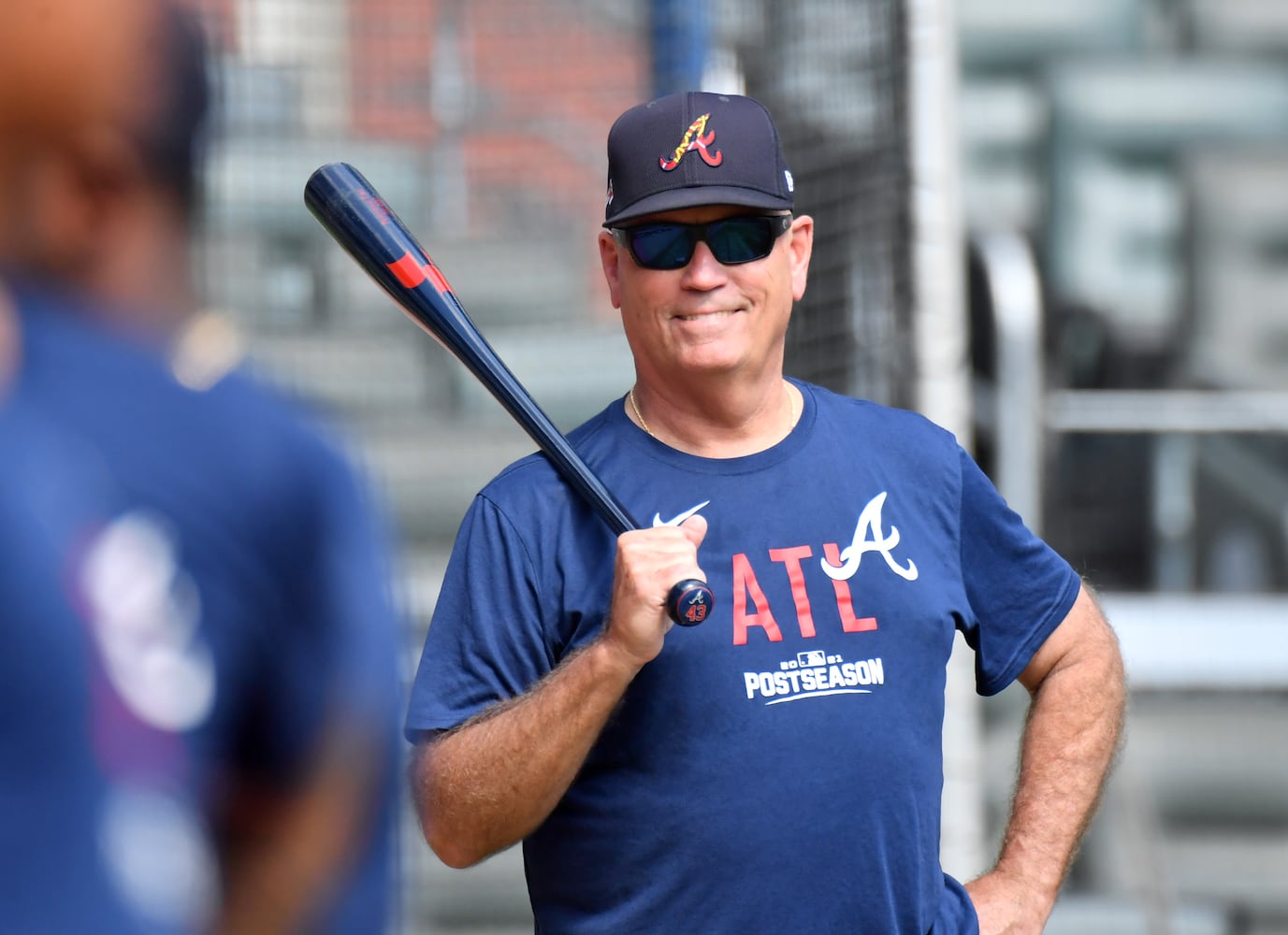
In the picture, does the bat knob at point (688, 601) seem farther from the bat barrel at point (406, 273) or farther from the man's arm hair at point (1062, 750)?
the man's arm hair at point (1062, 750)

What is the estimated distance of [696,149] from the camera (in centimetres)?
185

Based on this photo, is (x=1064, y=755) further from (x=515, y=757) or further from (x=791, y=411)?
(x=515, y=757)

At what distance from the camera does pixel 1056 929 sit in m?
3.71

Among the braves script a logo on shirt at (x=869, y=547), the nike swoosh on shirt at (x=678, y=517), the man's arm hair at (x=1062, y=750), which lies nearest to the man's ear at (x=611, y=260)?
the nike swoosh on shirt at (x=678, y=517)

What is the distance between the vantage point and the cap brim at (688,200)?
182cm

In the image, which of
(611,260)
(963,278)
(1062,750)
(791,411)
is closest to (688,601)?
(791,411)

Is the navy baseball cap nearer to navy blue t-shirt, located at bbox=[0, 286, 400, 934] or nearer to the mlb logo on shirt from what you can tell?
the mlb logo on shirt

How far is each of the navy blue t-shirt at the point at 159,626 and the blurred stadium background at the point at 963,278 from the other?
2.20 metres

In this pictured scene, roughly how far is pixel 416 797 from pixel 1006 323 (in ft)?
7.13

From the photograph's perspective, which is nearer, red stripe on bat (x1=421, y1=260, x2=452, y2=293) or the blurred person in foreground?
the blurred person in foreground

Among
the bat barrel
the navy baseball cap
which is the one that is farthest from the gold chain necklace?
the navy baseball cap

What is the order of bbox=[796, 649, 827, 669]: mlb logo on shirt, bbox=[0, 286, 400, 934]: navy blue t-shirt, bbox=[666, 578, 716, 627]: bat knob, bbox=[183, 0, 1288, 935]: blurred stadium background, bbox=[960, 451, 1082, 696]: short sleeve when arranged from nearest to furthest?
bbox=[0, 286, 400, 934]: navy blue t-shirt, bbox=[666, 578, 716, 627]: bat knob, bbox=[796, 649, 827, 669]: mlb logo on shirt, bbox=[960, 451, 1082, 696]: short sleeve, bbox=[183, 0, 1288, 935]: blurred stadium background

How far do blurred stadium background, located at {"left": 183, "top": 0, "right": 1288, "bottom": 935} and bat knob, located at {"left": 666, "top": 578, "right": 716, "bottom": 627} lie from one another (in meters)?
1.39

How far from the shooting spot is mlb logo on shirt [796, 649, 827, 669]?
173 cm
